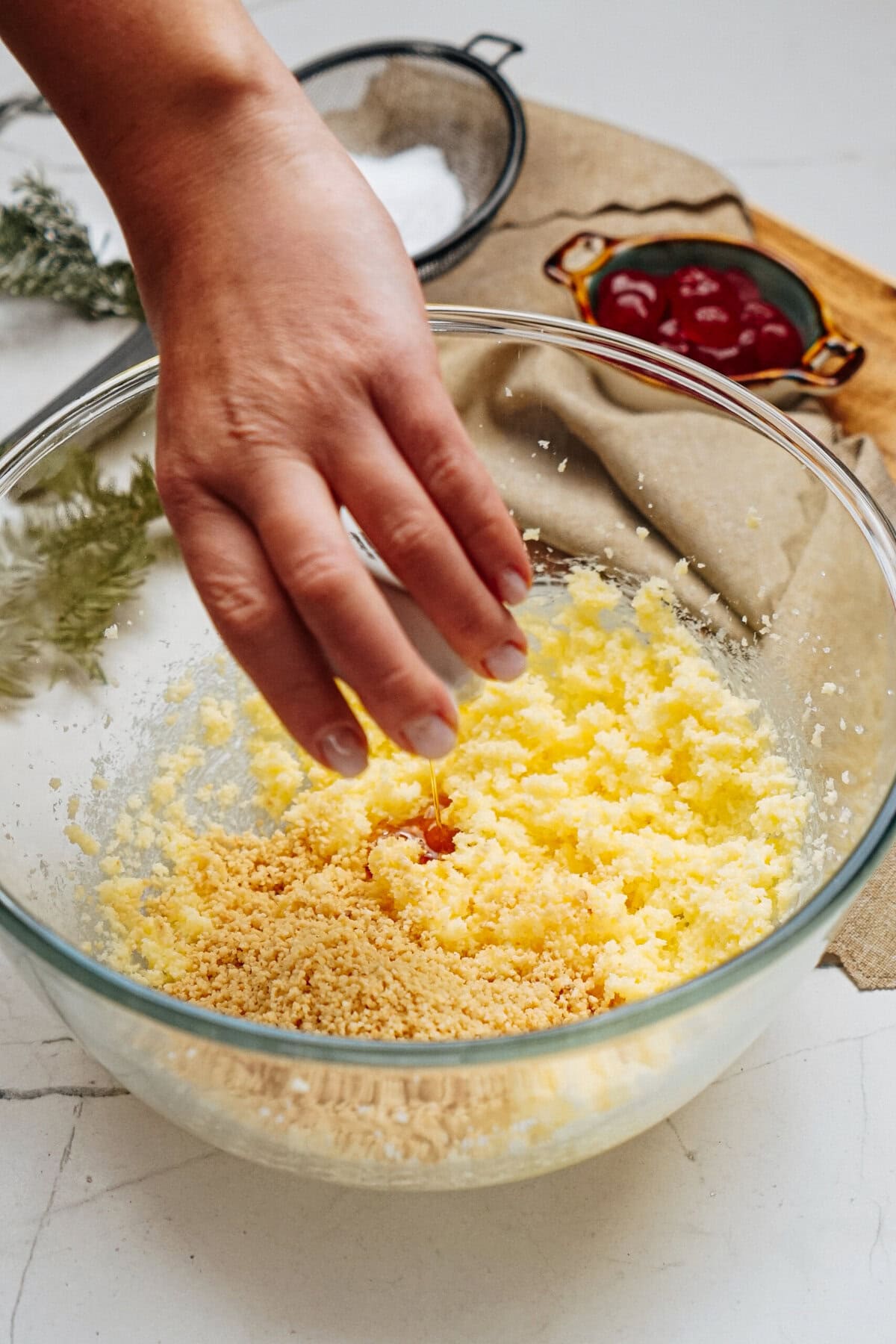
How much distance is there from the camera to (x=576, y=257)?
1583mm

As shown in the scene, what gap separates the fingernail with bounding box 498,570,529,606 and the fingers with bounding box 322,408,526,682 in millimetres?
24

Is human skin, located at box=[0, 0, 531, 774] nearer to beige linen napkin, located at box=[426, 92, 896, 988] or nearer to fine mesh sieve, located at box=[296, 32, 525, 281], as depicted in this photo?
beige linen napkin, located at box=[426, 92, 896, 988]

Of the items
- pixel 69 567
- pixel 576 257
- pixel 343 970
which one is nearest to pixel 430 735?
pixel 343 970

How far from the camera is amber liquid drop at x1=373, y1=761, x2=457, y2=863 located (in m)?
1.09

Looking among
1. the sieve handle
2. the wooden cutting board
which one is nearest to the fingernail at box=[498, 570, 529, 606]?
the wooden cutting board

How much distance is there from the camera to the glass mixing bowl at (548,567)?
2.41ft

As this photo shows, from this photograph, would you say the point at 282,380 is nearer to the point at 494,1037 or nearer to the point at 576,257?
the point at 494,1037

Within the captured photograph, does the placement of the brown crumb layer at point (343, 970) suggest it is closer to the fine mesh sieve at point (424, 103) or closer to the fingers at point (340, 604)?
the fingers at point (340, 604)

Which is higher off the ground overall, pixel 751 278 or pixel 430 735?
pixel 430 735

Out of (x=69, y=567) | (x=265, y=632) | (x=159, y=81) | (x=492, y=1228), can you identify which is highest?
(x=159, y=81)

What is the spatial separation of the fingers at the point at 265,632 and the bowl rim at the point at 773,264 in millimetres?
804

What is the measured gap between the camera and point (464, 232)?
161 centimetres

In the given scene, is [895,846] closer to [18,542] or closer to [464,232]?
[18,542]

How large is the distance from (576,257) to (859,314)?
14.2 inches
